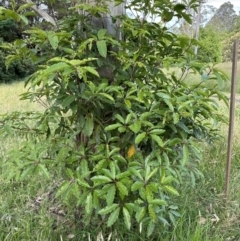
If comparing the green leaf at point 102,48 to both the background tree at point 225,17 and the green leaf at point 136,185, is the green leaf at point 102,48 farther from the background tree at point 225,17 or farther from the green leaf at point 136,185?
the background tree at point 225,17

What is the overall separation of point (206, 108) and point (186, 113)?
0.15 m

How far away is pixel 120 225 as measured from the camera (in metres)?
1.40

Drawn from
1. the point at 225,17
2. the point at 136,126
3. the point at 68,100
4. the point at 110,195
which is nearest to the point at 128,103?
the point at 136,126

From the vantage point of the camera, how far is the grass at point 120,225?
1.40 m

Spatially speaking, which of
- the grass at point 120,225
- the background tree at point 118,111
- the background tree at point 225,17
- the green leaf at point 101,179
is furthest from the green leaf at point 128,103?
the background tree at point 225,17

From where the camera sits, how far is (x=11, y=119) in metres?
1.33

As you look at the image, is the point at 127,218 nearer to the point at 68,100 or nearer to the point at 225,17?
the point at 68,100

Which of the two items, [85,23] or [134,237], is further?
[134,237]

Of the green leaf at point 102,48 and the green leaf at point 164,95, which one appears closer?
the green leaf at point 102,48

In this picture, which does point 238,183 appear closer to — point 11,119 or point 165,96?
point 165,96

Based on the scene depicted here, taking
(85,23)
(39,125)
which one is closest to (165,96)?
(85,23)

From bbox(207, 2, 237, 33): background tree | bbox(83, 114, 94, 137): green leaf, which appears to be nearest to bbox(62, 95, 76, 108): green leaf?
bbox(83, 114, 94, 137): green leaf

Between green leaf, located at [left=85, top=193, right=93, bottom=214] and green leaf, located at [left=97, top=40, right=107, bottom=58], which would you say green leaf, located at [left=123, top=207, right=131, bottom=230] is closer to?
green leaf, located at [left=85, top=193, right=93, bottom=214]

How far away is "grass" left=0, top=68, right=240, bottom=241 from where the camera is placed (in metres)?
1.40
